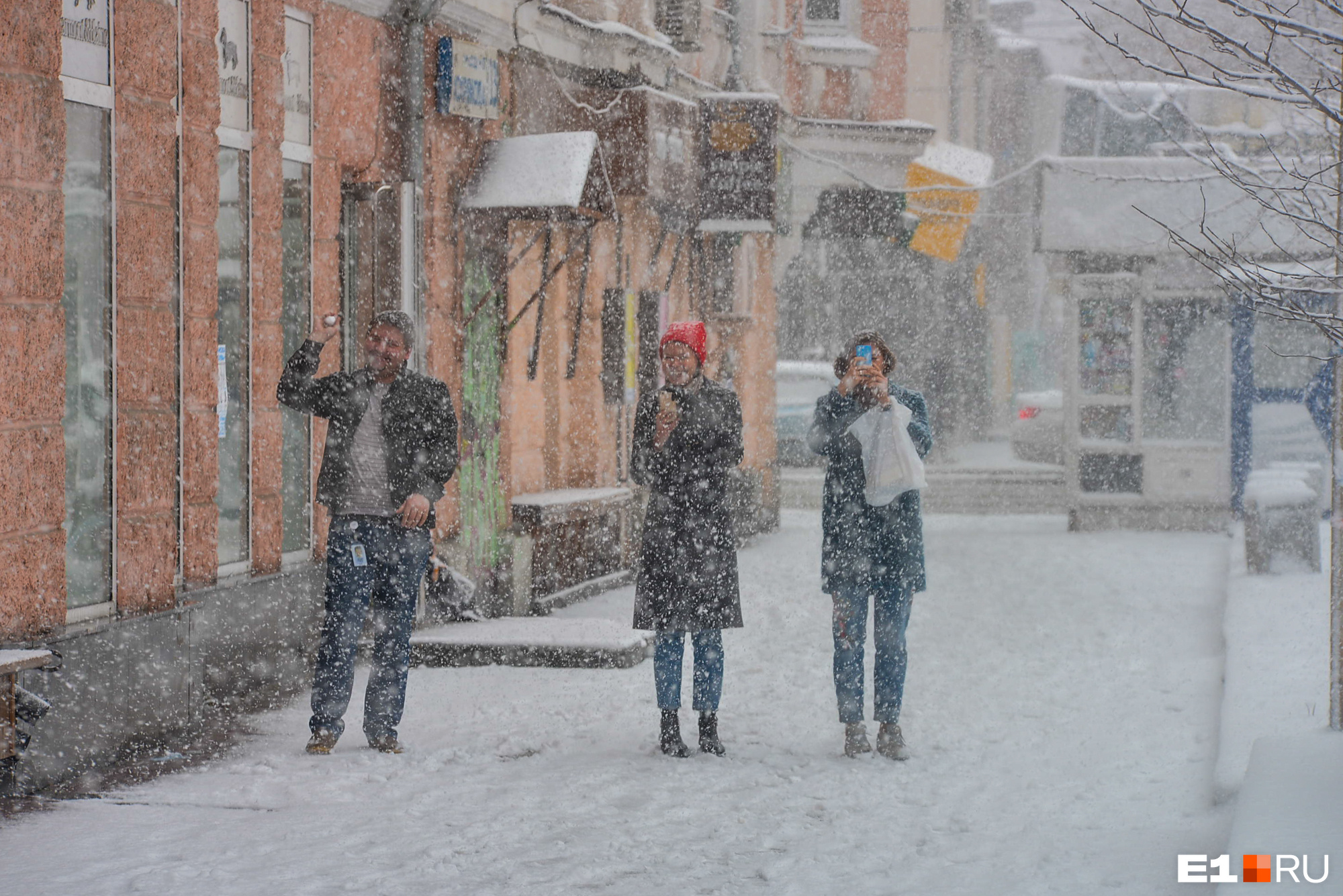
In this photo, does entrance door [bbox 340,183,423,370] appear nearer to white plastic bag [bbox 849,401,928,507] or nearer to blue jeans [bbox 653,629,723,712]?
blue jeans [bbox 653,629,723,712]

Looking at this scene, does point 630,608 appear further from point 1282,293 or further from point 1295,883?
point 1295,883

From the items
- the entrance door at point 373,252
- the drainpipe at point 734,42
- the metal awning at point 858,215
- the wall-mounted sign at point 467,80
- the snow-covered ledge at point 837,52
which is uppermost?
the snow-covered ledge at point 837,52

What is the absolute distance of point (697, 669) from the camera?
22.0 feet

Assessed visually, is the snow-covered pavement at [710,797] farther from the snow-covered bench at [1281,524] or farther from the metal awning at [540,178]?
the metal awning at [540,178]

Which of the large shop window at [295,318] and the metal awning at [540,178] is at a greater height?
the metal awning at [540,178]

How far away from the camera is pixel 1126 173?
1728 cm

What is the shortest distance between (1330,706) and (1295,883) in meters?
2.77

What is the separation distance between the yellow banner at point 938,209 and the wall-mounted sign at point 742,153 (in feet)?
25.1

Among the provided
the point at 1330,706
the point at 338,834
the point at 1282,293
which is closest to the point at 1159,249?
the point at 1330,706

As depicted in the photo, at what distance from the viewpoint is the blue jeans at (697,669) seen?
6656 mm

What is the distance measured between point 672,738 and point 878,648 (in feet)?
3.17

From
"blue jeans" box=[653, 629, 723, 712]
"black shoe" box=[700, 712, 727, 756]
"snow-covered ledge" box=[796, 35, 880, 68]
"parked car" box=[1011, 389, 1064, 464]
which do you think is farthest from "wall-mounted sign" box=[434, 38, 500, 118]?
"parked car" box=[1011, 389, 1064, 464]

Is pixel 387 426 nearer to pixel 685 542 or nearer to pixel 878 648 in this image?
pixel 685 542

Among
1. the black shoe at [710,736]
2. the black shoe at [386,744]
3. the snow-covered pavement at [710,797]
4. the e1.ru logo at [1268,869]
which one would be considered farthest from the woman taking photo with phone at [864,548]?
the e1.ru logo at [1268,869]
